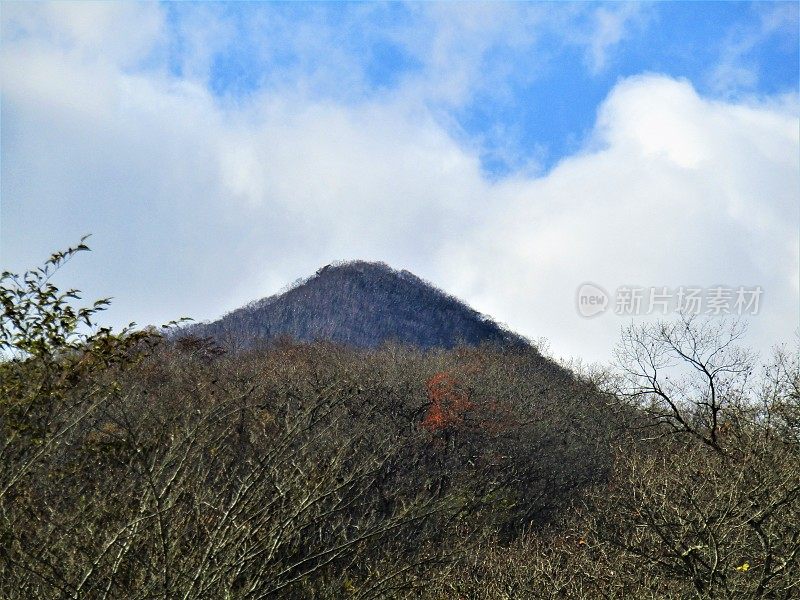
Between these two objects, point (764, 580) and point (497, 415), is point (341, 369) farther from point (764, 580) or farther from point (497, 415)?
point (764, 580)

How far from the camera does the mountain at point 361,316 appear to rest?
50.0 m

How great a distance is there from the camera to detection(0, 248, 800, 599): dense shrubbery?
5973 mm

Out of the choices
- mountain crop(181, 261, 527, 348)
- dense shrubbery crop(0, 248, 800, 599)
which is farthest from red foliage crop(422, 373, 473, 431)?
mountain crop(181, 261, 527, 348)

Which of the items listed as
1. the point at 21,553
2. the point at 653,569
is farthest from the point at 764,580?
the point at 21,553

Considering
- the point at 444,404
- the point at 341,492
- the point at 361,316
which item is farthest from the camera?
the point at 361,316

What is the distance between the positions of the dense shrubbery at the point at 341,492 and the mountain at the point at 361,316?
21208 mm

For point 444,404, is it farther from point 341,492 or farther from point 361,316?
point 361,316

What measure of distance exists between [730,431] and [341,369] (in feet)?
49.4

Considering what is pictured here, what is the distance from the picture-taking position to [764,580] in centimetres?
875

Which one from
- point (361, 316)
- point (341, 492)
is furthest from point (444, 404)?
point (361, 316)

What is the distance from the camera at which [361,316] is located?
5466 cm

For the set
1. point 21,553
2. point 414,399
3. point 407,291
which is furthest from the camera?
point 407,291

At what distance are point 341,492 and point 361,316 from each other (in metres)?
46.2

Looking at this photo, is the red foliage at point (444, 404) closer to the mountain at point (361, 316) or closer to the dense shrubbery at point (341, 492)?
the dense shrubbery at point (341, 492)
